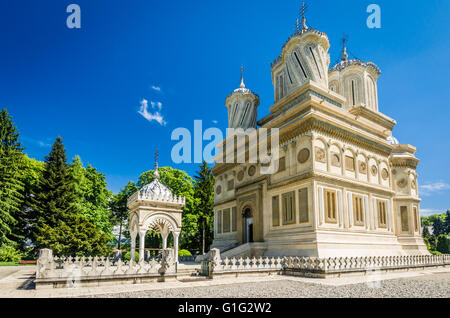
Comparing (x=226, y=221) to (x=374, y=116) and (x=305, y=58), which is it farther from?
(x=374, y=116)

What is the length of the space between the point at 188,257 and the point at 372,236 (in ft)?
52.4

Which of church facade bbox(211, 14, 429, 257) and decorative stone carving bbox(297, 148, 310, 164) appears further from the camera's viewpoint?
decorative stone carving bbox(297, 148, 310, 164)

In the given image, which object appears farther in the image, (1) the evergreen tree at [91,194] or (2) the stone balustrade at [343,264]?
(1) the evergreen tree at [91,194]

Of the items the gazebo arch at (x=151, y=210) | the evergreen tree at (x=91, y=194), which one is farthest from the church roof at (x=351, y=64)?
the evergreen tree at (x=91, y=194)

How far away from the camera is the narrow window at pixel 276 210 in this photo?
71.6 feet

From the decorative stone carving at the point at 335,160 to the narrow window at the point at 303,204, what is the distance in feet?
9.96

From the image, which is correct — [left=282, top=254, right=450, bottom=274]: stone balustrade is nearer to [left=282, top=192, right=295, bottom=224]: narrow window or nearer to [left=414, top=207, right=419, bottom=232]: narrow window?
[left=282, top=192, right=295, bottom=224]: narrow window

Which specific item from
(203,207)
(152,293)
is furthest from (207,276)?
(203,207)

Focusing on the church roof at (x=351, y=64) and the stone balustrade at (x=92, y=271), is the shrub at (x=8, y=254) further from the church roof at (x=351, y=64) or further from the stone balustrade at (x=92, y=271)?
the church roof at (x=351, y=64)

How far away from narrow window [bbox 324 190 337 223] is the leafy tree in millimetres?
26528

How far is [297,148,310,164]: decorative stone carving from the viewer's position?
20258mm

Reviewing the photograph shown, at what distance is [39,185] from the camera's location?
32719 mm

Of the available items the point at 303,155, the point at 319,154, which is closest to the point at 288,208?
the point at 303,155

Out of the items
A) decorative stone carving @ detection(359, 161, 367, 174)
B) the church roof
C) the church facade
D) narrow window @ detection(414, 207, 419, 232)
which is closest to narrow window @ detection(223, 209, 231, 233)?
the church facade
